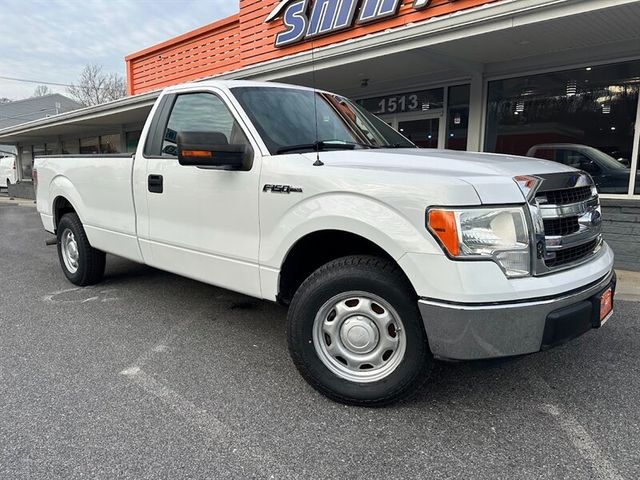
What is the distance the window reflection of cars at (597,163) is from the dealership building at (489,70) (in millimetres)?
14

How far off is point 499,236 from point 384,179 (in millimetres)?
657

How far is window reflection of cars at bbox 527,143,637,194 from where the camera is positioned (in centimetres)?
662

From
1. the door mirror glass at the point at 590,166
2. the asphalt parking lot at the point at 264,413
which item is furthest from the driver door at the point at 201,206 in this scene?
the door mirror glass at the point at 590,166

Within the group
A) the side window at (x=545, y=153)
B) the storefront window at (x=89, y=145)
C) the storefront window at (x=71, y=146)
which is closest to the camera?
the side window at (x=545, y=153)

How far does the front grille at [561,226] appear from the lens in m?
2.50

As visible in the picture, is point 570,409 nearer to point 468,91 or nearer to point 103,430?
point 103,430

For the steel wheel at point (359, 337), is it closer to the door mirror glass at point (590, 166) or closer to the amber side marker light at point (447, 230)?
the amber side marker light at point (447, 230)

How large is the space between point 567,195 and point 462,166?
614 millimetres

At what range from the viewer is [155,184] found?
3.88 m

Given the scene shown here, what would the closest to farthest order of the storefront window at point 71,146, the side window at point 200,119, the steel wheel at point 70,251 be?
the side window at point 200,119, the steel wheel at point 70,251, the storefront window at point 71,146

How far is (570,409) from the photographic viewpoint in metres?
2.78

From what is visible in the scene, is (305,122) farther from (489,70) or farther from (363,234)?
(489,70)

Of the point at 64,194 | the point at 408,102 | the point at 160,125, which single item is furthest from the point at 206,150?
the point at 408,102

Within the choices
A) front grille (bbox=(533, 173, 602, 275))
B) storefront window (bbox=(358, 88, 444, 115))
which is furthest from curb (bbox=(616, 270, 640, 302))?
storefront window (bbox=(358, 88, 444, 115))
